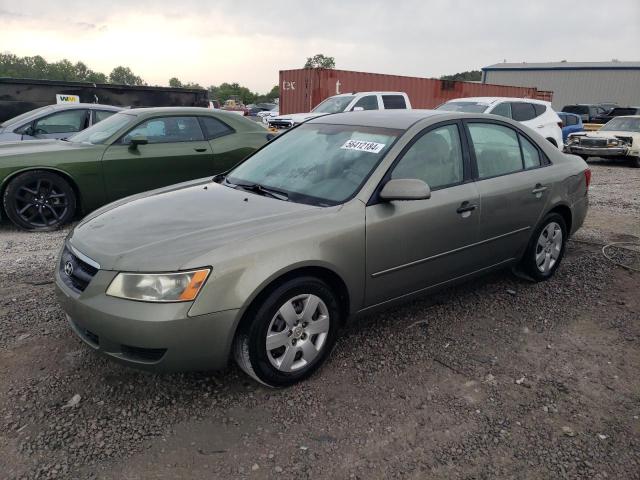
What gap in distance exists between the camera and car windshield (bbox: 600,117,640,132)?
14.4m

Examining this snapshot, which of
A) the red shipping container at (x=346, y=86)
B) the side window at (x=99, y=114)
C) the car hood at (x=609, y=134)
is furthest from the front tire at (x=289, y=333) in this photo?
the red shipping container at (x=346, y=86)

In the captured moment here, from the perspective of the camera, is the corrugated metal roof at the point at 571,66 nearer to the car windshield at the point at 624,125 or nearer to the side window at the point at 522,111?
the car windshield at the point at 624,125

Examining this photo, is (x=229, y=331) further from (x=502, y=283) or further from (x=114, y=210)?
(x=502, y=283)

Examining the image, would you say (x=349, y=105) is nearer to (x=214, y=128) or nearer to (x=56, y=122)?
(x=214, y=128)

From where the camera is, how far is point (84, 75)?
3969 inches

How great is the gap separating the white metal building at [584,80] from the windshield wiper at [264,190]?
144 feet

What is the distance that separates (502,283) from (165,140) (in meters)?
4.57

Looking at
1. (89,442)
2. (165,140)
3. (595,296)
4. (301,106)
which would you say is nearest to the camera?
(89,442)

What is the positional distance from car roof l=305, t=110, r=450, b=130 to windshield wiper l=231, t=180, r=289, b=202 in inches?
33.5

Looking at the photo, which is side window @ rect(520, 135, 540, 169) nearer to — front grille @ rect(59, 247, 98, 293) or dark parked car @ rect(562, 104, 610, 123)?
front grille @ rect(59, 247, 98, 293)

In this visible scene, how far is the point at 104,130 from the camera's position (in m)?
6.59

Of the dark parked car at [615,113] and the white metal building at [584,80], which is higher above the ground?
the white metal building at [584,80]

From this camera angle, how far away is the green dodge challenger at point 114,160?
591cm

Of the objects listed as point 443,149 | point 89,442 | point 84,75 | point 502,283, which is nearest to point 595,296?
point 502,283
